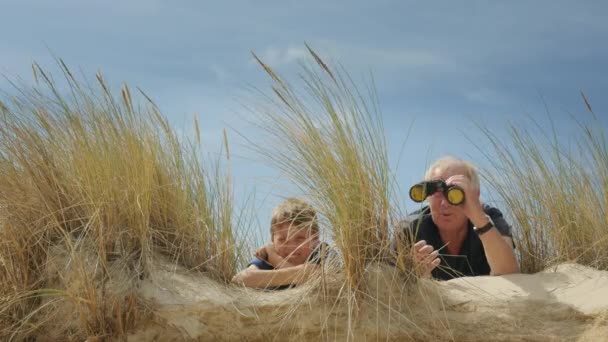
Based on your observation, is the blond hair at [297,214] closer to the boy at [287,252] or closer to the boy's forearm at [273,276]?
the boy at [287,252]

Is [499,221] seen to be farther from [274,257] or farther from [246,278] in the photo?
[246,278]

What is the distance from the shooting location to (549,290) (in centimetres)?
331

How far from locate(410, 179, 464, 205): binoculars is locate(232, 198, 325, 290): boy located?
55 centimetres

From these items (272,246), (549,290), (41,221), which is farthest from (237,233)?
(549,290)

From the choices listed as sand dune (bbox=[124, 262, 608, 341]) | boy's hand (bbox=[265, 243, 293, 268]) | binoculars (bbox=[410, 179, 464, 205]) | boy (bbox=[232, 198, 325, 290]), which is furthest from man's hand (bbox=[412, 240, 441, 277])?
boy's hand (bbox=[265, 243, 293, 268])

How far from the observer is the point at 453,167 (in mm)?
3953

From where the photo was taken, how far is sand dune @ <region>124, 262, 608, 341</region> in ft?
10.3

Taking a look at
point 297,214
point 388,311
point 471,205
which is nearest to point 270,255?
point 297,214

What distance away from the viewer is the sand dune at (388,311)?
314cm

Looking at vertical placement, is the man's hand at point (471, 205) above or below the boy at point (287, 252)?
above

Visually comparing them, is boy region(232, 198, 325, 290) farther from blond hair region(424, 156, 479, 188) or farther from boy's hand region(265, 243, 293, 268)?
blond hair region(424, 156, 479, 188)

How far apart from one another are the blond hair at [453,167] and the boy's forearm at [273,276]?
111 cm

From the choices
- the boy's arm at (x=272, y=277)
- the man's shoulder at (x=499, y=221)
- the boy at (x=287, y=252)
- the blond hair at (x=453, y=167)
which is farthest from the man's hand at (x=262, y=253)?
the man's shoulder at (x=499, y=221)

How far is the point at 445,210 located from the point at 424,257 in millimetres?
744
